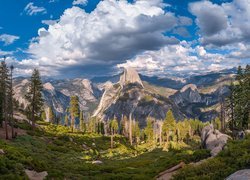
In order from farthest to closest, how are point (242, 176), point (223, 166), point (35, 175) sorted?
point (35, 175) → point (223, 166) → point (242, 176)

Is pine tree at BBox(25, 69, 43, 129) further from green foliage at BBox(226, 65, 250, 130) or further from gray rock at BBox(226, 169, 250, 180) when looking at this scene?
gray rock at BBox(226, 169, 250, 180)

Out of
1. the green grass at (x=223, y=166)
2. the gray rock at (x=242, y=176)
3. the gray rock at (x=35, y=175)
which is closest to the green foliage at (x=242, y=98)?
the green grass at (x=223, y=166)

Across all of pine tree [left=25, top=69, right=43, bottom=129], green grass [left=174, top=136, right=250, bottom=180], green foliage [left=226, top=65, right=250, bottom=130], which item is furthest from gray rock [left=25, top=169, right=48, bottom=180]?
pine tree [left=25, top=69, right=43, bottom=129]

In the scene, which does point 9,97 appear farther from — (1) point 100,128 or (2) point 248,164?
(1) point 100,128

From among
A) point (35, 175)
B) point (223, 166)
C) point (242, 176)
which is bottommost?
point (35, 175)

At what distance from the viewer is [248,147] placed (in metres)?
15.9

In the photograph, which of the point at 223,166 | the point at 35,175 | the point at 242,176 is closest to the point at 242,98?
the point at 223,166

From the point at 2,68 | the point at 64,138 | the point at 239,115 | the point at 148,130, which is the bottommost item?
the point at 148,130

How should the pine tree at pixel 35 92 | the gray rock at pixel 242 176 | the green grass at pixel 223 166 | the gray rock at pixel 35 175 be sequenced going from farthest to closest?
1. the pine tree at pixel 35 92
2. the gray rock at pixel 35 175
3. the green grass at pixel 223 166
4. the gray rock at pixel 242 176

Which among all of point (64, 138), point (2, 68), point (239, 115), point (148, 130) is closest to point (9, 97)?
point (2, 68)

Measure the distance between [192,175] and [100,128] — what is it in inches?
5539

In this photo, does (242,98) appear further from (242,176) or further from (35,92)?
(242,176)

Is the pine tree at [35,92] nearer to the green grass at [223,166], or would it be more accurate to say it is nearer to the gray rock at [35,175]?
the gray rock at [35,175]

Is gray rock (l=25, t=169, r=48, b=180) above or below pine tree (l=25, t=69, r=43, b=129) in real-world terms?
below
